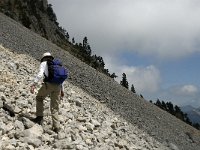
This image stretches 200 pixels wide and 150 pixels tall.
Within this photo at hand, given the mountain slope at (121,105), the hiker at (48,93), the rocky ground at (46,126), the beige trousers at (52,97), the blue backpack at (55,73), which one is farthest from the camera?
the mountain slope at (121,105)

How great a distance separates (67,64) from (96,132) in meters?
25.6

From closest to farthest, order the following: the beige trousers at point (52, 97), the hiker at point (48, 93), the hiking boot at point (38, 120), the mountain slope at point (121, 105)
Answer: the hiker at point (48, 93), the beige trousers at point (52, 97), the hiking boot at point (38, 120), the mountain slope at point (121, 105)

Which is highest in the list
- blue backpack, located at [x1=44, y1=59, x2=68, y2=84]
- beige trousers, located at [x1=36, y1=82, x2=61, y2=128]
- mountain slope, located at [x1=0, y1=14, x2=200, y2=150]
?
mountain slope, located at [x1=0, y1=14, x2=200, y2=150]

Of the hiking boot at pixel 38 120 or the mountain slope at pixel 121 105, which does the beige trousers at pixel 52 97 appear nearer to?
the hiking boot at pixel 38 120

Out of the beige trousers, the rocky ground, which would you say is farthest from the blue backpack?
the rocky ground

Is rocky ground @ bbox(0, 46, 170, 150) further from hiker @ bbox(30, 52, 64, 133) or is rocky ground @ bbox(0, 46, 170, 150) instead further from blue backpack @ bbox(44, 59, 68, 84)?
blue backpack @ bbox(44, 59, 68, 84)

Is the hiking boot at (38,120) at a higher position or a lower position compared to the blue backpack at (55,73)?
lower

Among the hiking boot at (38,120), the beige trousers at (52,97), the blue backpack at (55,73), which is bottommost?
the hiking boot at (38,120)

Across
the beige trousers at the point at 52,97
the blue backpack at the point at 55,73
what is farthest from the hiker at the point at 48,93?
the blue backpack at the point at 55,73

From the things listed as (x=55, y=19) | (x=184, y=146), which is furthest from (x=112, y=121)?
(x=55, y=19)

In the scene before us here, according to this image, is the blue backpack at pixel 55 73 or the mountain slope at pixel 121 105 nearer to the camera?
the blue backpack at pixel 55 73

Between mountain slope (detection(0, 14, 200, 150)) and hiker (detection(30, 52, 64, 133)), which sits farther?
mountain slope (detection(0, 14, 200, 150))

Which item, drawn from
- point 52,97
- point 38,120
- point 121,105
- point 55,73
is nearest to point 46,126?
point 38,120

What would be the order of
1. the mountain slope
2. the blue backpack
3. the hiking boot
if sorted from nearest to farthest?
the blue backpack, the hiking boot, the mountain slope
